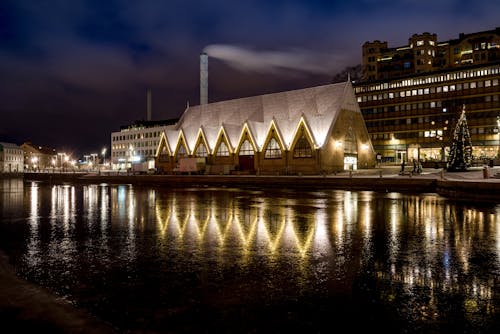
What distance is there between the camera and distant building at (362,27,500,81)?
10056cm

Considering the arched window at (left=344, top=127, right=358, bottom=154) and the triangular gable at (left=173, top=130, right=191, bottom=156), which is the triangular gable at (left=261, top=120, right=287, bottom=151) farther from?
the triangular gable at (left=173, top=130, right=191, bottom=156)

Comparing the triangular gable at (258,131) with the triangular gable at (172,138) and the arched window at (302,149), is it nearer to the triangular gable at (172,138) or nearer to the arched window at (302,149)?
the arched window at (302,149)

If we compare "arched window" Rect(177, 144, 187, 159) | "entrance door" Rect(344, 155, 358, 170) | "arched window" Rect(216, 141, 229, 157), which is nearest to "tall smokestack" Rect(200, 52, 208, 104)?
"arched window" Rect(177, 144, 187, 159)

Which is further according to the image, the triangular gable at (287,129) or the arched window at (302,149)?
the triangular gable at (287,129)

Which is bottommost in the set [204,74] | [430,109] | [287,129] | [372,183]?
[372,183]

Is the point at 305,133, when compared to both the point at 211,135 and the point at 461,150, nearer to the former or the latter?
the point at 211,135

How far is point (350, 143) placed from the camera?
55781 millimetres

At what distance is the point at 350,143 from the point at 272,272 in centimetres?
5125

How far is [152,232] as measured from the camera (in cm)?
1158

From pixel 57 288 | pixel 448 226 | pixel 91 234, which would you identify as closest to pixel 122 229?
pixel 91 234

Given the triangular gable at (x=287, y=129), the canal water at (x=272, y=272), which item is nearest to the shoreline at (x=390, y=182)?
the canal water at (x=272, y=272)

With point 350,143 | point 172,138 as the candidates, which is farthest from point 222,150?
→ point 350,143

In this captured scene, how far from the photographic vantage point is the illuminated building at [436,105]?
75.4 metres

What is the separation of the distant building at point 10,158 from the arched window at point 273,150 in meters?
114
